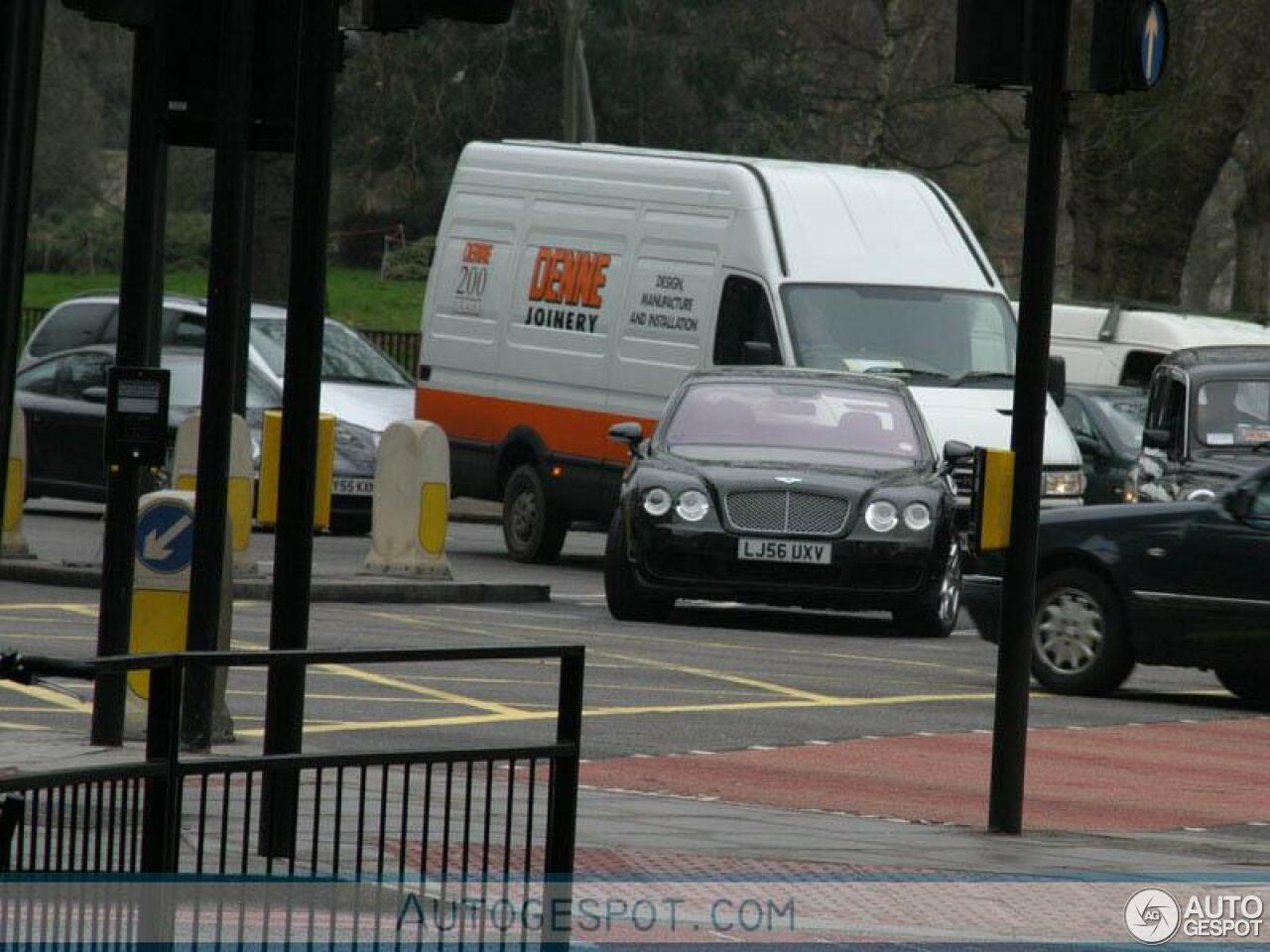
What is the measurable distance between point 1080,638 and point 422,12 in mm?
8545

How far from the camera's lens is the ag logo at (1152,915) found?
26.9 feet

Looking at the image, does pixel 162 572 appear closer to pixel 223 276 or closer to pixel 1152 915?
pixel 223 276

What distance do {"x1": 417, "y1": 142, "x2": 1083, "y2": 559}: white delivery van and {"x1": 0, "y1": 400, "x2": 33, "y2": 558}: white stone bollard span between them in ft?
14.6

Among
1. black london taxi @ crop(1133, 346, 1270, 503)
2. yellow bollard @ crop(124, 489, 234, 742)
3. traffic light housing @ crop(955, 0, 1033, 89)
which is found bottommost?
yellow bollard @ crop(124, 489, 234, 742)

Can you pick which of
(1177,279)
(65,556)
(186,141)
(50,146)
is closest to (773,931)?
(186,141)

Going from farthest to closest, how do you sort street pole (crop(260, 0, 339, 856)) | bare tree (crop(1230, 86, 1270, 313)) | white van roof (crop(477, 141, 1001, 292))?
1. bare tree (crop(1230, 86, 1270, 313))
2. white van roof (crop(477, 141, 1001, 292))
3. street pole (crop(260, 0, 339, 856))

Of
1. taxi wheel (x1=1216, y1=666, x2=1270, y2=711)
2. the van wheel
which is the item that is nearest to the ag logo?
taxi wheel (x1=1216, y1=666, x2=1270, y2=711)

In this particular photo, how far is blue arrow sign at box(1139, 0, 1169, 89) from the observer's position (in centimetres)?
Answer: 1017

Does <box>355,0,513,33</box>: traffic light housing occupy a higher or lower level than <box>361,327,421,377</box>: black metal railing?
higher

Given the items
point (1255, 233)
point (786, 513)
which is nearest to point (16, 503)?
point (786, 513)

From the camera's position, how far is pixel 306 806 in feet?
19.3

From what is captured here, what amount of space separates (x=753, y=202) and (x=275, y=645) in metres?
14.8

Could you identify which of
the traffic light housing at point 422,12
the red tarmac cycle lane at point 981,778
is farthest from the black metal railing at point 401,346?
the traffic light housing at point 422,12

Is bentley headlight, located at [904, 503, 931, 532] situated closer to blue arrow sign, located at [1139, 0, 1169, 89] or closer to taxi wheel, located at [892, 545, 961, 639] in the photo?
taxi wheel, located at [892, 545, 961, 639]
